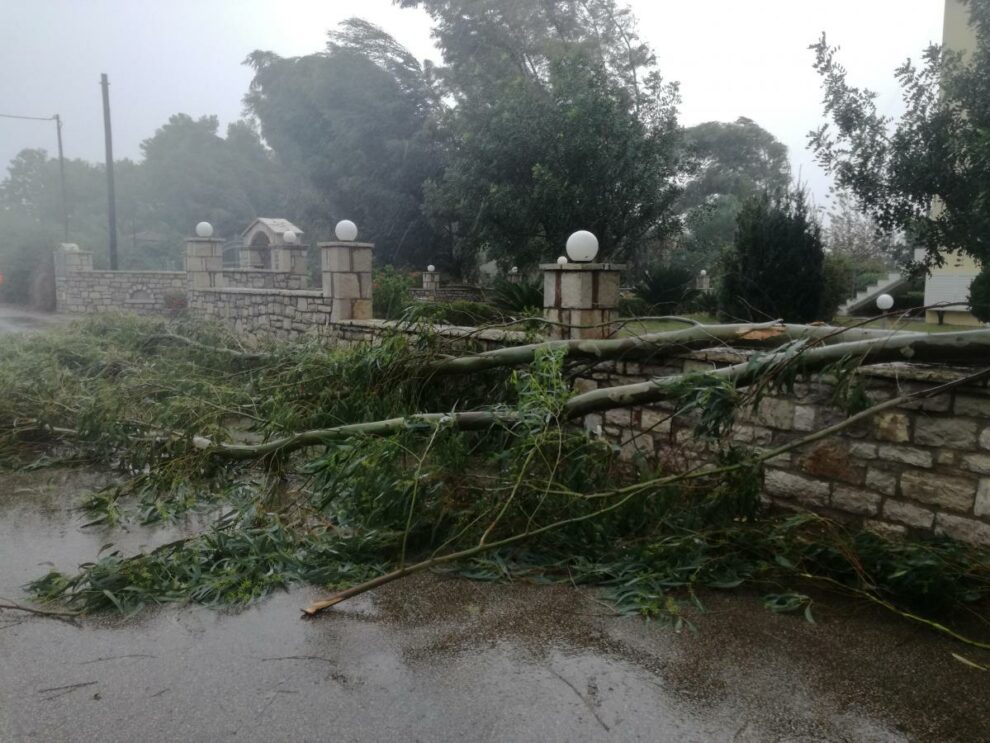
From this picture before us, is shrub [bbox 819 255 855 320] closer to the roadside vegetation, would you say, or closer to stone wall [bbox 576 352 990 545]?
stone wall [bbox 576 352 990 545]

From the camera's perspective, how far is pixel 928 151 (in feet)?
34.8

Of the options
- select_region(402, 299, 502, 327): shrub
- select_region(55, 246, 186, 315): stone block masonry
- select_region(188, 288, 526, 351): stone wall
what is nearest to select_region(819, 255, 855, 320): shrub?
select_region(402, 299, 502, 327): shrub

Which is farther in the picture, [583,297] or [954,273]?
[954,273]

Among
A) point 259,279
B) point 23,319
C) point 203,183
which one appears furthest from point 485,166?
point 203,183

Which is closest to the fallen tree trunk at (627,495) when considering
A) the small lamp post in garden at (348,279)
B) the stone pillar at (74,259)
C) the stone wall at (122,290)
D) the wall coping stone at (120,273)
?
the small lamp post in garden at (348,279)

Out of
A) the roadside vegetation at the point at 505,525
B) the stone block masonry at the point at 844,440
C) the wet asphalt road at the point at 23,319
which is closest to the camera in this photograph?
the roadside vegetation at the point at 505,525

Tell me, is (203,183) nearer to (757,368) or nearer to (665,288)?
(665,288)

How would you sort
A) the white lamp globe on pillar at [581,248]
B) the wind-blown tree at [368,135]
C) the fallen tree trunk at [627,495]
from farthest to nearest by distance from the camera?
the wind-blown tree at [368,135], the white lamp globe on pillar at [581,248], the fallen tree trunk at [627,495]

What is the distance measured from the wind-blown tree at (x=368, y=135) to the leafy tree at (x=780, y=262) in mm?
15232

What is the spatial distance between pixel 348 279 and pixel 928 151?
823cm

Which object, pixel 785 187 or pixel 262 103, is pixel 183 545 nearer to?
pixel 785 187

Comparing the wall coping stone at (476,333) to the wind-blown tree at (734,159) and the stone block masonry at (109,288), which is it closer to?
the stone block masonry at (109,288)

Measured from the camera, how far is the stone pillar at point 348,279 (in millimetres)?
9867

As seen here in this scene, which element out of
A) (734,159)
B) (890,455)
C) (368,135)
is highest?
(734,159)
